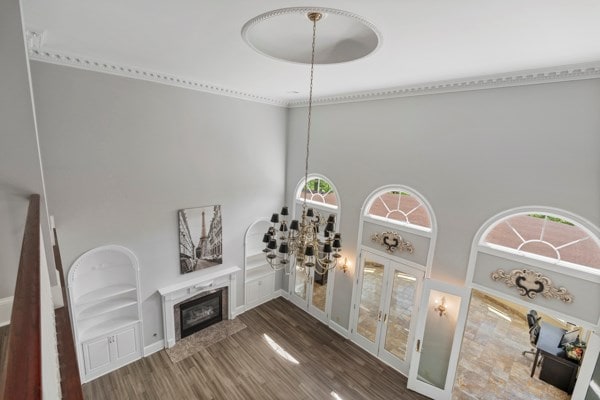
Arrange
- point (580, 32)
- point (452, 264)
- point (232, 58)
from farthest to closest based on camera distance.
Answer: point (452, 264) < point (232, 58) < point (580, 32)

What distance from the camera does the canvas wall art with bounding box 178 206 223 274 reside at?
5957 mm

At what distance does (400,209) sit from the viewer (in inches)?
220

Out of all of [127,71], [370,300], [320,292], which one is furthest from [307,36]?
[320,292]

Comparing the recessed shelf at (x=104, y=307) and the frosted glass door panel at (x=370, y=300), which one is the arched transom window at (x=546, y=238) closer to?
the frosted glass door panel at (x=370, y=300)

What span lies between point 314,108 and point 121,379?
6.71 m

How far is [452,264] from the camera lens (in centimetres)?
486

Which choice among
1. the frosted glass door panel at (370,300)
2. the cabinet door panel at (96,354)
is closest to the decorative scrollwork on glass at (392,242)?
the frosted glass door panel at (370,300)

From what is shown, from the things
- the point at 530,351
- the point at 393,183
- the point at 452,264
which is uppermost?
the point at 393,183

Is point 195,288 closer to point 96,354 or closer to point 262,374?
point 96,354

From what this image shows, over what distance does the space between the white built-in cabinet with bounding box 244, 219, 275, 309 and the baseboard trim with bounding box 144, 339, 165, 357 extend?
2.14m

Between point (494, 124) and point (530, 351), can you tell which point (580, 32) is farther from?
point (530, 351)

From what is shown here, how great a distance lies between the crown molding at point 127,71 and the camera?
4.04m

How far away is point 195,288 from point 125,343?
1.56 metres

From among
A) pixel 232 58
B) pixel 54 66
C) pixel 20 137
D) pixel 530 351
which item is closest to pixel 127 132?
pixel 54 66
